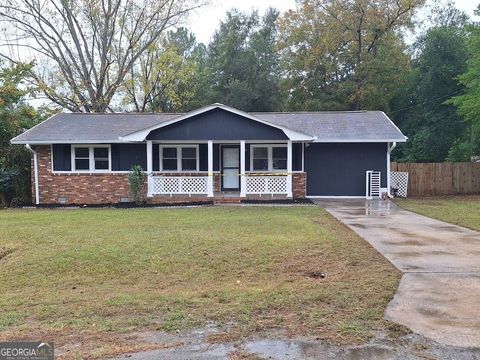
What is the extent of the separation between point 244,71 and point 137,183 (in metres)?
21.0

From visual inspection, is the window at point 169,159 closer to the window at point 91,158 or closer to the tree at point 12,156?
the window at point 91,158

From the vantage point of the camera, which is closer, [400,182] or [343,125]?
[343,125]

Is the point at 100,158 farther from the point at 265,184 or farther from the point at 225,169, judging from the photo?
the point at 265,184

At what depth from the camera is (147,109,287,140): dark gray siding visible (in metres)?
16.7

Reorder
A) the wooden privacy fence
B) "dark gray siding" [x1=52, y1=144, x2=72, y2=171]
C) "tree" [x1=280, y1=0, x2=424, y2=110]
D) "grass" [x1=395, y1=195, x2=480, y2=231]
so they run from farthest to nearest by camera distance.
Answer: "tree" [x1=280, y1=0, x2=424, y2=110]
the wooden privacy fence
"dark gray siding" [x1=52, y1=144, x2=72, y2=171]
"grass" [x1=395, y1=195, x2=480, y2=231]

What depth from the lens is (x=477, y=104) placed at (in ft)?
→ 65.3

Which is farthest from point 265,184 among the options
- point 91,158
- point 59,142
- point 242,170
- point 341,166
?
point 59,142

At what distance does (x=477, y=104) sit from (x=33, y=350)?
21.1 metres

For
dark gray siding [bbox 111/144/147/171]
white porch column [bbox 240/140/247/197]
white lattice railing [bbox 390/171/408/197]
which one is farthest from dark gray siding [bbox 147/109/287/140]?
white lattice railing [bbox 390/171/408/197]

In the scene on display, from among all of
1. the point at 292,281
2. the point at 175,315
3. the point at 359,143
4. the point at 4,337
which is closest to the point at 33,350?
the point at 4,337

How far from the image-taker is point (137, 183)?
1617 centimetres

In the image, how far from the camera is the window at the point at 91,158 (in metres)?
17.3

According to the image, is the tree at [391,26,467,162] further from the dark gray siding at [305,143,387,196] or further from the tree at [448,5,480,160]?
the dark gray siding at [305,143,387,196]

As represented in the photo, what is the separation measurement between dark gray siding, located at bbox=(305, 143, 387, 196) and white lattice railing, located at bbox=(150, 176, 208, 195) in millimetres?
4525
